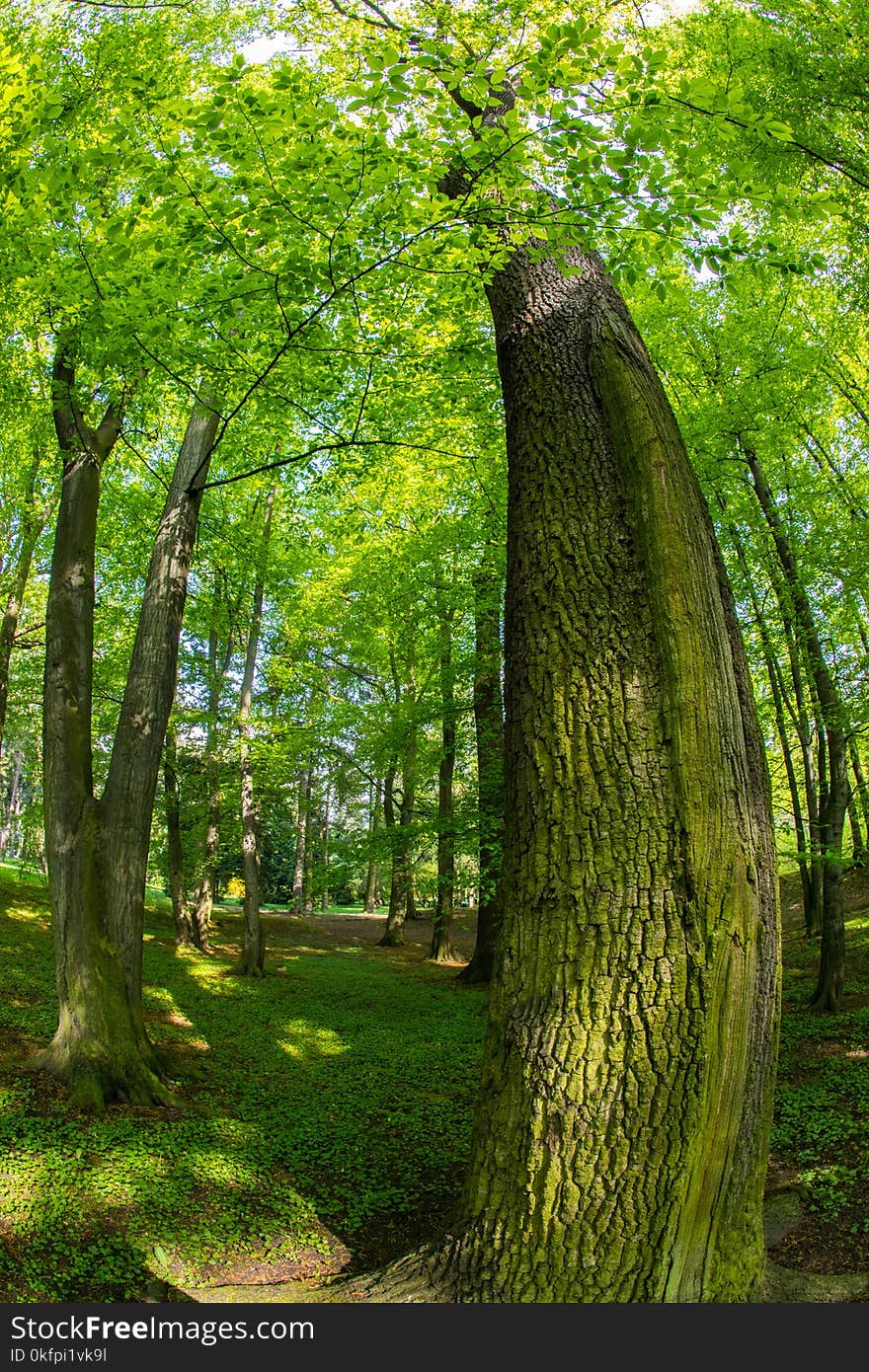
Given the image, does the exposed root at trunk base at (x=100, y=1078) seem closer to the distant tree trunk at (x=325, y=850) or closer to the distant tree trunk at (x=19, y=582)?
the distant tree trunk at (x=19, y=582)

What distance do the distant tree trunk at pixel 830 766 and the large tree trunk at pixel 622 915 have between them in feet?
22.2

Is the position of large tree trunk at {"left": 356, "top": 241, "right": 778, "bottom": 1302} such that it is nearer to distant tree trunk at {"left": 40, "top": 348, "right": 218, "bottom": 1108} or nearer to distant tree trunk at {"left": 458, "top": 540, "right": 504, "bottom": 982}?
distant tree trunk at {"left": 40, "top": 348, "right": 218, "bottom": 1108}

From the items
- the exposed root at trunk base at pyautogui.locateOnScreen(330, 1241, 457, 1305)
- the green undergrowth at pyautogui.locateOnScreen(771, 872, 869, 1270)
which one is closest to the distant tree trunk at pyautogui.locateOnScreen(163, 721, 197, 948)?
the green undergrowth at pyautogui.locateOnScreen(771, 872, 869, 1270)

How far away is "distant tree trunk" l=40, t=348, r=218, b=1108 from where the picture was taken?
559 centimetres

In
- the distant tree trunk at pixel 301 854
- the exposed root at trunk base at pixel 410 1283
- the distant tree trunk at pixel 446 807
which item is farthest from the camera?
the distant tree trunk at pixel 301 854

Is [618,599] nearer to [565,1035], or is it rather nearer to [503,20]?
[565,1035]

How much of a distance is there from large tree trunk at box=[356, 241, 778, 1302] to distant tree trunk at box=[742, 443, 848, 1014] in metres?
6.78

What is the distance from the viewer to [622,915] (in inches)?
106

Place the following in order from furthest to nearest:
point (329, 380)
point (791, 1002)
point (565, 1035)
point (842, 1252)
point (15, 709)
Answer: point (15, 709), point (791, 1002), point (329, 380), point (842, 1252), point (565, 1035)

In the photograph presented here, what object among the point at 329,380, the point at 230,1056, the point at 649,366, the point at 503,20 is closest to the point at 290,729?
the point at 230,1056

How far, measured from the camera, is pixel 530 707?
10.1 ft

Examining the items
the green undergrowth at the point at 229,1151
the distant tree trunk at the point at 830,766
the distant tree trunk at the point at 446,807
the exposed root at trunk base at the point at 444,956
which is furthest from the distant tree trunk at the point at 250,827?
the distant tree trunk at the point at 830,766

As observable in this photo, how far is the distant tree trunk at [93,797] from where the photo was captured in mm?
5586

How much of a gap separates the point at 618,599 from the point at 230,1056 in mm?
6708
